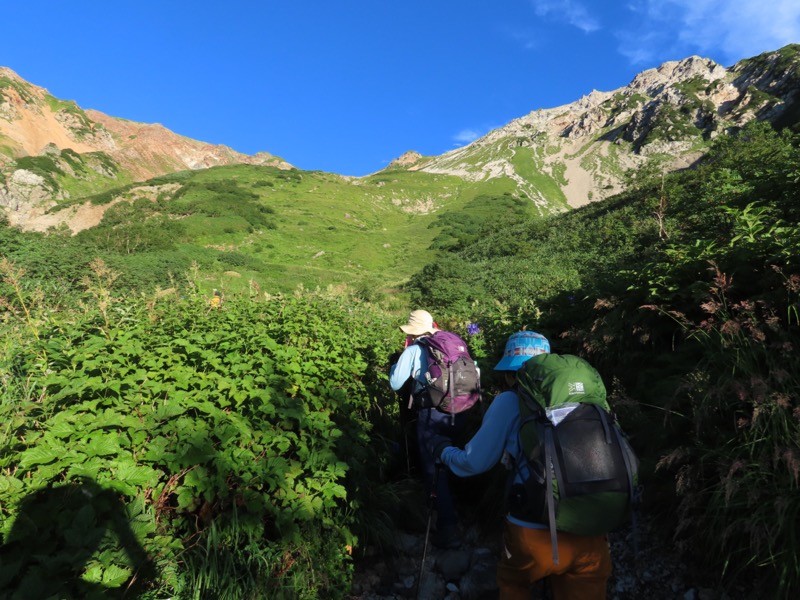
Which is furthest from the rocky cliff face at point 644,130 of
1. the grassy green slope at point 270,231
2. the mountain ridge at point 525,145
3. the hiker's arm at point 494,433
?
the hiker's arm at point 494,433

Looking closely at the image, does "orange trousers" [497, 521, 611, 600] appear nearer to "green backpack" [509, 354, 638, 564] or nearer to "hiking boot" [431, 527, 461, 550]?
"green backpack" [509, 354, 638, 564]

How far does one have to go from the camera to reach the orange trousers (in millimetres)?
2342

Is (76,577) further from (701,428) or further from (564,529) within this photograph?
(701,428)

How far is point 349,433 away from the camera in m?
4.25

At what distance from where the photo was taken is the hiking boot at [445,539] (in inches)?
158

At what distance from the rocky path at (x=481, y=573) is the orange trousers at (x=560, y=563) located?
60 cm

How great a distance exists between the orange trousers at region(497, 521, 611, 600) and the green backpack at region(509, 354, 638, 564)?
0.13 meters

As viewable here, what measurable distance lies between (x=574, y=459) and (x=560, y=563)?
72 cm

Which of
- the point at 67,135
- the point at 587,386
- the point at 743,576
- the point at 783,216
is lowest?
the point at 743,576

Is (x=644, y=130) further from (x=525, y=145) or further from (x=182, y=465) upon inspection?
(x=182, y=465)

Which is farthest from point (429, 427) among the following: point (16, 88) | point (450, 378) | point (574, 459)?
point (16, 88)

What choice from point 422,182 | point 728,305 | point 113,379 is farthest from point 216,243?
point 422,182

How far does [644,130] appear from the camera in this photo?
9731 centimetres

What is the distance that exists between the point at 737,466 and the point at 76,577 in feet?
13.2
